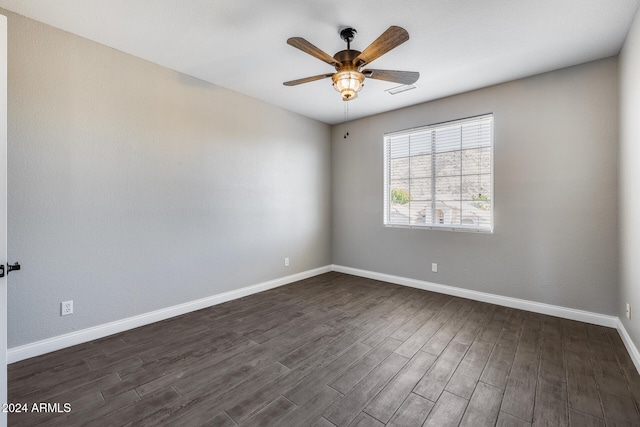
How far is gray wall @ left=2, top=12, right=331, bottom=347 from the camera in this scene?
2.28 meters

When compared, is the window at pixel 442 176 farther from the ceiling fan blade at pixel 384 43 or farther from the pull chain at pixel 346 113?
the ceiling fan blade at pixel 384 43

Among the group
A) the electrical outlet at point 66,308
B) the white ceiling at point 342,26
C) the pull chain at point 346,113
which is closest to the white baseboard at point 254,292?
the electrical outlet at point 66,308

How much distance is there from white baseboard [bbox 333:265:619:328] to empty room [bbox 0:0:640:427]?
0.02 metres

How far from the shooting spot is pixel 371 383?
76.7 inches

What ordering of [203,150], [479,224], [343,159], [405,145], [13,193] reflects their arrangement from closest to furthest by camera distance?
[13,193] → [203,150] → [479,224] → [405,145] → [343,159]

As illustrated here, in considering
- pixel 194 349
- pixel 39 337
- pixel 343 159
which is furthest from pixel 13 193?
pixel 343 159

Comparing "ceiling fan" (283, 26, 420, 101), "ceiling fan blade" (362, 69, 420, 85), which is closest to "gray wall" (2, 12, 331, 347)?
"ceiling fan" (283, 26, 420, 101)

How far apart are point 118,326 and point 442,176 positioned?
4226mm

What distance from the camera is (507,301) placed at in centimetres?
338

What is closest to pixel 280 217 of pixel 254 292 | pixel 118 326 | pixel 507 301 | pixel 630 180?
pixel 254 292

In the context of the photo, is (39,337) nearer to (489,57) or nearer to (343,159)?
(343,159)

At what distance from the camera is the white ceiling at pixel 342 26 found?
2104mm

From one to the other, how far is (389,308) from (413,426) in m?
1.84

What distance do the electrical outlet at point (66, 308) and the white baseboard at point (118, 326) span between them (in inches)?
7.6
